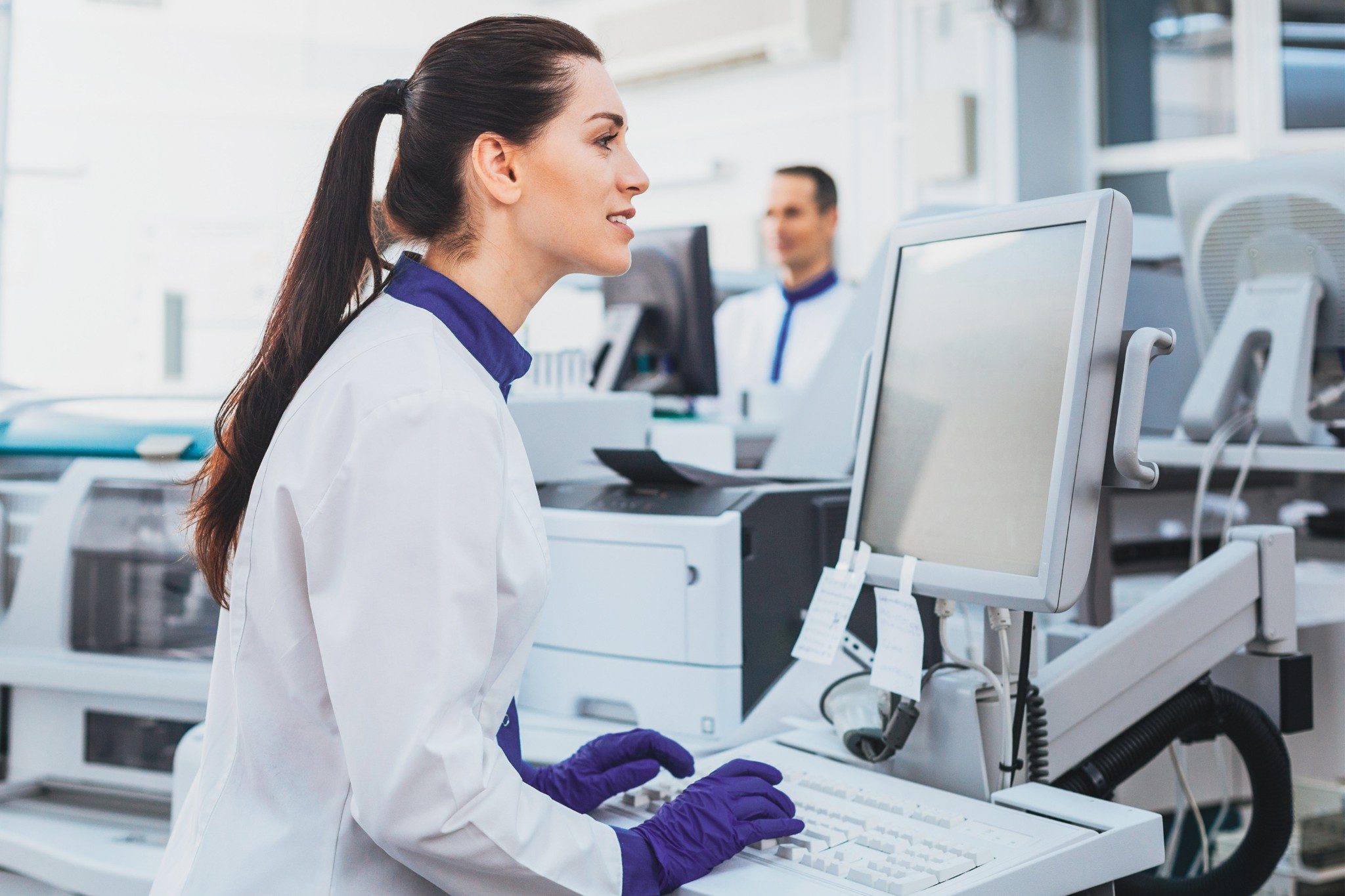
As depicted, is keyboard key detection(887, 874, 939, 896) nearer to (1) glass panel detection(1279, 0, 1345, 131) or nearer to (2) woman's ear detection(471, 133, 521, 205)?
(2) woman's ear detection(471, 133, 521, 205)

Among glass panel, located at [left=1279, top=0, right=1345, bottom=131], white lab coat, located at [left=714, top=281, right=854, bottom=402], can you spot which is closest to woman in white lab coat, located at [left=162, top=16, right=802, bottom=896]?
white lab coat, located at [left=714, top=281, right=854, bottom=402]

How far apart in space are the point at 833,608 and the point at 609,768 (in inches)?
10.4

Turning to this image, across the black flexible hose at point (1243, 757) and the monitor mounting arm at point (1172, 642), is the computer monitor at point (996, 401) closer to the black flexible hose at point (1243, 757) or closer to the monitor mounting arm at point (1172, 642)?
the monitor mounting arm at point (1172, 642)

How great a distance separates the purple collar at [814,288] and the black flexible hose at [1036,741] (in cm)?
271

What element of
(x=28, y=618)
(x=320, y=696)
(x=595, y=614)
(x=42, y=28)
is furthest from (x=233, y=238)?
(x=320, y=696)

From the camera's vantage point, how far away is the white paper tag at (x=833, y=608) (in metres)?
1.17

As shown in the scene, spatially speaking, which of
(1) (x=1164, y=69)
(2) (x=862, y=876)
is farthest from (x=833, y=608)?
(1) (x=1164, y=69)

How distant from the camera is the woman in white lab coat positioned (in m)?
0.84

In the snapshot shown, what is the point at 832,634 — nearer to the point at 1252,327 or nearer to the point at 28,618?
the point at 1252,327

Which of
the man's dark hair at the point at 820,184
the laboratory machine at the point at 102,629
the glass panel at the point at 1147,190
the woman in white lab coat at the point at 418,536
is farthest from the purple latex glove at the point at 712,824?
the glass panel at the point at 1147,190

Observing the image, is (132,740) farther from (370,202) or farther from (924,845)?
(924,845)

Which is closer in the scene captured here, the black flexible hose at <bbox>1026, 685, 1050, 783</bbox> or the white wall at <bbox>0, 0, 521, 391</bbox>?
the black flexible hose at <bbox>1026, 685, 1050, 783</bbox>

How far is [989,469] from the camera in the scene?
1.09 meters

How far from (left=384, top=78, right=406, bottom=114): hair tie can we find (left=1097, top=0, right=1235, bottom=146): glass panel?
4.36 metres
